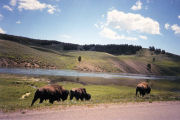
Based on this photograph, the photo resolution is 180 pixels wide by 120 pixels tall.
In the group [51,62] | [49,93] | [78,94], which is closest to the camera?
[49,93]

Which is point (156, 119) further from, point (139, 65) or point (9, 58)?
point (139, 65)

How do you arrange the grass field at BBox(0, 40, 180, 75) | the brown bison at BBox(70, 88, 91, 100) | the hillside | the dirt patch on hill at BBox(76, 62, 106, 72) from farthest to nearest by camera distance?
the dirt patch on hill at BBox(76, 62, 106, 72) → the grass field at BBox(0, 40, 180, 75) → the hillside → the brown bison at BBox(70, 88, 91, 100)

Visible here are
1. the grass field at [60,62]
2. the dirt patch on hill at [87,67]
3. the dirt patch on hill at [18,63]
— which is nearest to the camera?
the dirt patch on hill at [18,63]

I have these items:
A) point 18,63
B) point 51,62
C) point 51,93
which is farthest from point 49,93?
point 51,62

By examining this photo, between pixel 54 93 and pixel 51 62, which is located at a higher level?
pixel 51 62

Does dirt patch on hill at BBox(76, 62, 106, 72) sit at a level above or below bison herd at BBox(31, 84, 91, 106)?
below

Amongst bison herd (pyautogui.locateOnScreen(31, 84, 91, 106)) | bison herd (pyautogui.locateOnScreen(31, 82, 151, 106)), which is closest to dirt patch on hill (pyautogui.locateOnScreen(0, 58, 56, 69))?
bison herd (pyautogui.locateOnScreen(31, 82, 151, 106))

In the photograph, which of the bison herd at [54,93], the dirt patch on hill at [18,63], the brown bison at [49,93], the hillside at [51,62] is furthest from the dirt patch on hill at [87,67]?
the brown bison at [49,93]

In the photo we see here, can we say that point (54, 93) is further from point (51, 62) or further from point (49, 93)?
point (51, 62)

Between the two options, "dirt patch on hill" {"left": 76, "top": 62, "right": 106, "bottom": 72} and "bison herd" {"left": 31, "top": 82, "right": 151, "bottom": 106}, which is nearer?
"bison herd" {"left": 31, "top": 82, "right": 151, "bottom": 106}

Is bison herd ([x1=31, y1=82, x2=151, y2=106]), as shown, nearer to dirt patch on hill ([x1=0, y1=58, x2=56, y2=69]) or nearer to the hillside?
dirt patch on hill ([x1=0, y1=58, x2=56, y2=69])

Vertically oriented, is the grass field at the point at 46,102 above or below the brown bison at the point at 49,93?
below

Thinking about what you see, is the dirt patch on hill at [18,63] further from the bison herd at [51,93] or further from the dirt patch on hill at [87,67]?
the bison herd at [51,93]

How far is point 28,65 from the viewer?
100875mm
